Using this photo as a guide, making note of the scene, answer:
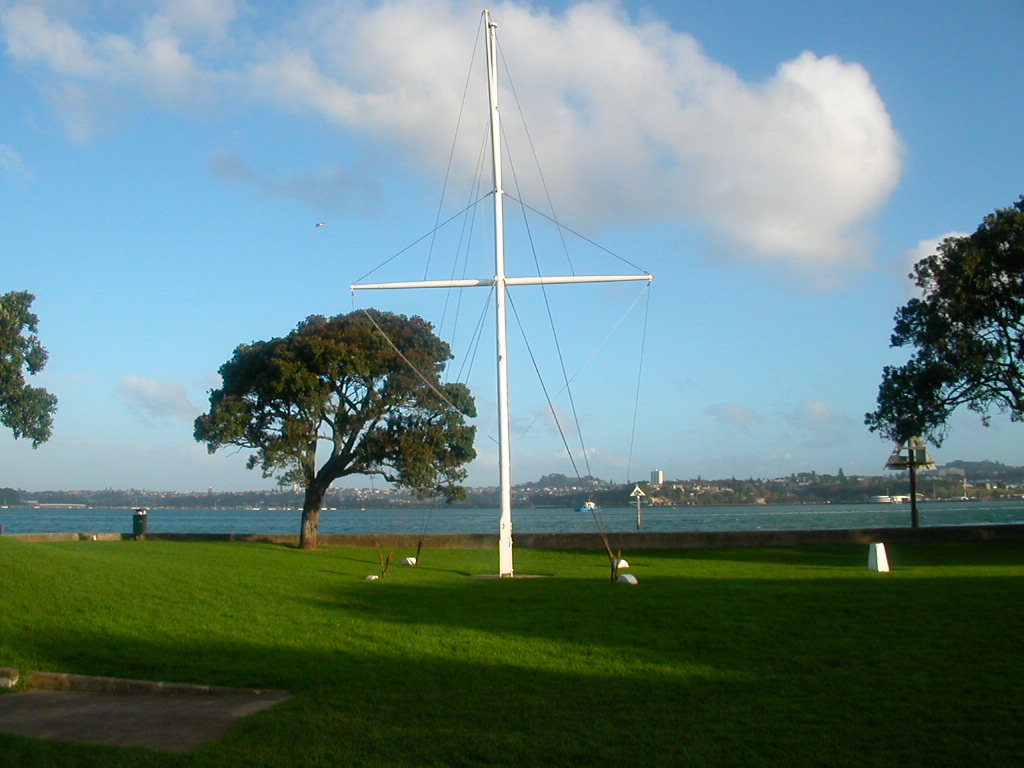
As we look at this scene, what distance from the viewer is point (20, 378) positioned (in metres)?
30.0

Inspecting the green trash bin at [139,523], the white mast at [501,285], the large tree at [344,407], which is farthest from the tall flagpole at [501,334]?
the green trash bin at [139,523]

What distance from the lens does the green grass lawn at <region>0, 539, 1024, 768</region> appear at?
7.02 m

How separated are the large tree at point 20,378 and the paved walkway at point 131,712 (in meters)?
22.6

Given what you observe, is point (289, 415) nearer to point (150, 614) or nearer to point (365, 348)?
point (365, 348)

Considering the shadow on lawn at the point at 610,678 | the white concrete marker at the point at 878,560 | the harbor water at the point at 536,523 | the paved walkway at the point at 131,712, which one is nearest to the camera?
the shadow on lawn at the point at 610,678

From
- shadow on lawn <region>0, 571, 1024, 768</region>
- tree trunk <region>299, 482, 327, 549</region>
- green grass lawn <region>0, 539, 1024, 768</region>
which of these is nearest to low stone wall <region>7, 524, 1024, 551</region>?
tree trunk <region>299, 482, 327, 549</region>

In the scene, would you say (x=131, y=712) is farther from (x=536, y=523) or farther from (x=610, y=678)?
(x=536, y=523)

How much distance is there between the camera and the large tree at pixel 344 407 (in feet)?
103

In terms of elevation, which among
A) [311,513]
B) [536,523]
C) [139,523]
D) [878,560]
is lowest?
[536,523]

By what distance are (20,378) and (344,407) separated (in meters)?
9.55

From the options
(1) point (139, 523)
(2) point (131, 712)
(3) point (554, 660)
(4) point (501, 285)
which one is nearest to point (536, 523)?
(1) point (139, 523)

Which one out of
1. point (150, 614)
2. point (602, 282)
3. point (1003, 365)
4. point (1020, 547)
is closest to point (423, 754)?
point (150, 614)

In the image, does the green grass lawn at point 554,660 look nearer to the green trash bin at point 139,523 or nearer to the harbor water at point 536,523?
the harbor water at point 536,523

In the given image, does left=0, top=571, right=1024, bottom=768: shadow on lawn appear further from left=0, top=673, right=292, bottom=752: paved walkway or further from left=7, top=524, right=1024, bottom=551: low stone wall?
left=7, top=524, right=1024, bottom=551: low stone wall
